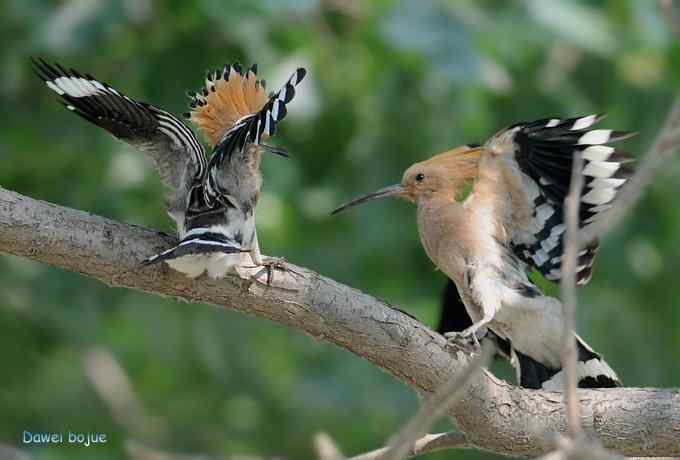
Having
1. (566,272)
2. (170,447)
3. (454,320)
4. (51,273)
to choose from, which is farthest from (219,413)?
(566,272)

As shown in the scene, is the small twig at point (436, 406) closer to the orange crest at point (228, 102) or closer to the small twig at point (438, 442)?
the small twig at point (438, 442)

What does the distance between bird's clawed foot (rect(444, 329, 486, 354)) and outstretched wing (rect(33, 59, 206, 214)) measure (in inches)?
40.2

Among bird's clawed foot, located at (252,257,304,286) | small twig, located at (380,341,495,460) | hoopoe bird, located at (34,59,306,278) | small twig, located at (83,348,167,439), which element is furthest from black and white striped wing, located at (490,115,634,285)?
small twig, located at (83,348,167,439)

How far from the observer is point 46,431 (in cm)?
708

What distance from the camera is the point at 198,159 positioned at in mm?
3889

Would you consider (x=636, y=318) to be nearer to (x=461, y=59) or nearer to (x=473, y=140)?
(x=473, y=140)

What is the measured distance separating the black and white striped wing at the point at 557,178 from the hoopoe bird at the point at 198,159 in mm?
1185

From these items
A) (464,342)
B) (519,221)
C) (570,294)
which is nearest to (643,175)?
(570,294)

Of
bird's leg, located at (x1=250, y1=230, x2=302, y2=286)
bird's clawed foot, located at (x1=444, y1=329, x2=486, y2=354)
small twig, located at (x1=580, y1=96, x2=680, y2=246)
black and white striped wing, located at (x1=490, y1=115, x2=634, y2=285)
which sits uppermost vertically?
black and white striped wing, located at (x1=490, y1=115, x2=634, y2=285)

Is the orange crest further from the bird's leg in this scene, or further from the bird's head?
the bird's head

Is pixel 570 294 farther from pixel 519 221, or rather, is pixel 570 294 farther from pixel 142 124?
pixel 519 221

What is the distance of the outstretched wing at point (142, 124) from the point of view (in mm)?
3723

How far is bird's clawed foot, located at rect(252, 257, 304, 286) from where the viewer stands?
11.5 ft

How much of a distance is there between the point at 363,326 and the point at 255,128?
700 millimetres
